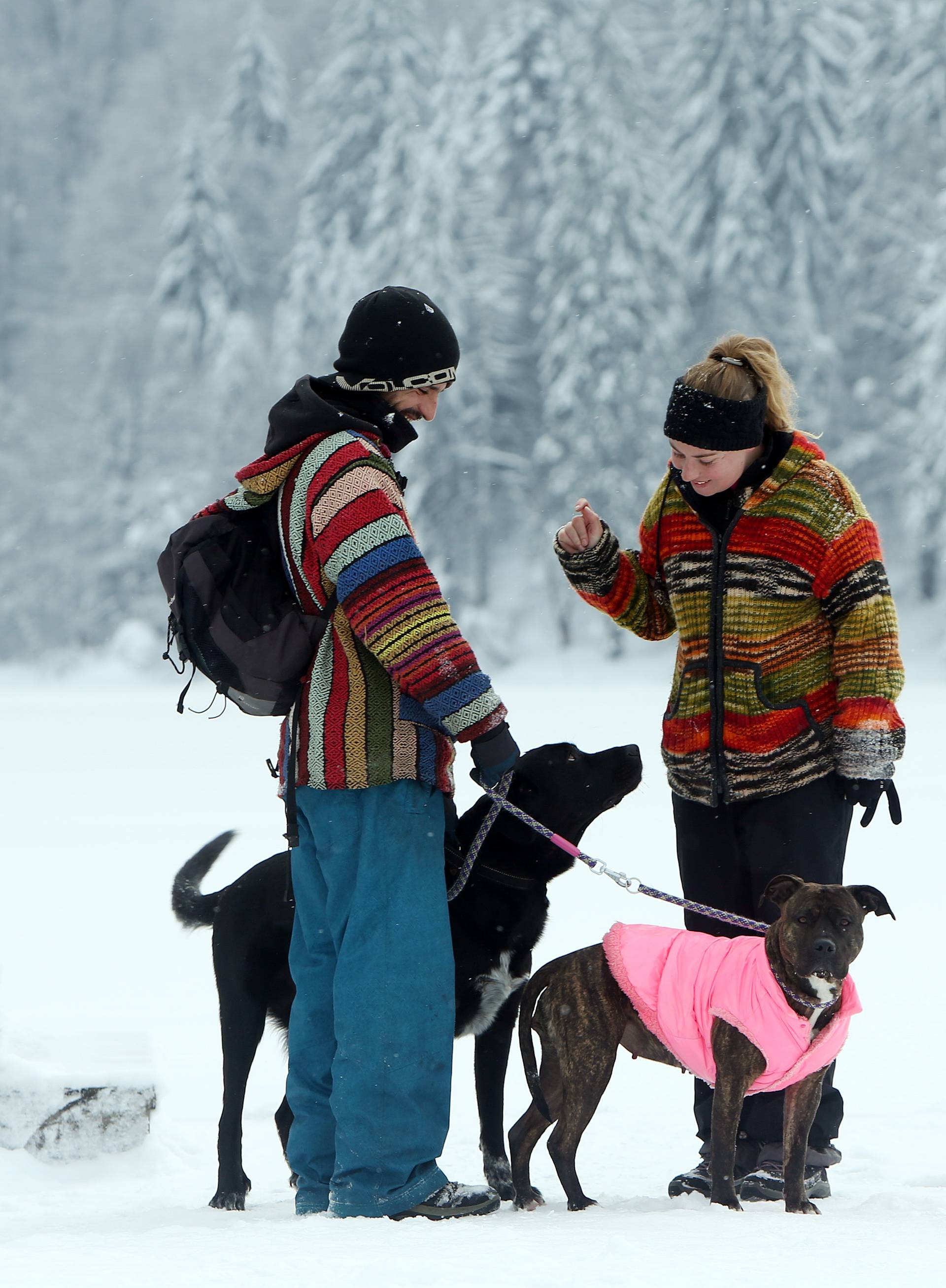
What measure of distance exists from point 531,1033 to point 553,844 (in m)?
0.47

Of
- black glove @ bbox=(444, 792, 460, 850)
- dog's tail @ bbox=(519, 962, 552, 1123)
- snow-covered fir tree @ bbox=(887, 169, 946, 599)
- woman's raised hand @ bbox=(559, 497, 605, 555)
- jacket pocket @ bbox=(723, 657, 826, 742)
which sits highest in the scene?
snow-covered fir tree @ bbox=(887, 169, 946, 599)

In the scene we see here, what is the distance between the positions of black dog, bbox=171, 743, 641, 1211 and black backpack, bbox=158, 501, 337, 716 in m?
0.65

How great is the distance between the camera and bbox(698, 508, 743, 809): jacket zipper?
334 cm

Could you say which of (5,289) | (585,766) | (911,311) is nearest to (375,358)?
(585,766)

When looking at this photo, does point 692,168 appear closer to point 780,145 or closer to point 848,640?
point 780,145

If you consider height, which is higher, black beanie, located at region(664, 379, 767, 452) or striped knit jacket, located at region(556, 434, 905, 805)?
black beanie, located at region(664, 379, 767, 452)

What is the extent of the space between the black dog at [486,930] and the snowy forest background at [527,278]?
23303 millimetres

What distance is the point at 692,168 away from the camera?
2942 centimetres

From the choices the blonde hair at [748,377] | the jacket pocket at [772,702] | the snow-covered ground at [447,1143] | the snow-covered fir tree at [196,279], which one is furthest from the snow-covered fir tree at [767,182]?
the jacket pocket at [772,702]

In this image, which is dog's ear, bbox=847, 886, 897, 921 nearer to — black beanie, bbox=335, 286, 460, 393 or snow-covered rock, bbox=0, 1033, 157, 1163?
black beanie, bbox=335, 286, 460, 393

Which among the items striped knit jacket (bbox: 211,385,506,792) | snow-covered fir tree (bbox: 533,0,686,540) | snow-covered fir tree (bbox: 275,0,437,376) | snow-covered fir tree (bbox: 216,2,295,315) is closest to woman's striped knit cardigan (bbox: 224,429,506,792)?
striped knit jacket (bbox: 211,385,506,792)

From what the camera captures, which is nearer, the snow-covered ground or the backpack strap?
the snow-covered ground

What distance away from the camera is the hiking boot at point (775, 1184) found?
325 cm

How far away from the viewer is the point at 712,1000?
3.02 meters
